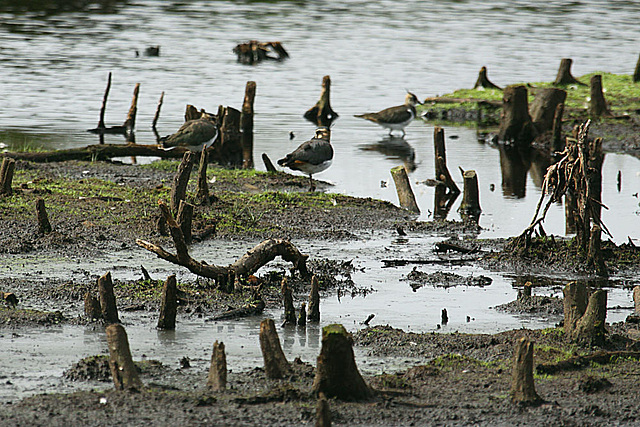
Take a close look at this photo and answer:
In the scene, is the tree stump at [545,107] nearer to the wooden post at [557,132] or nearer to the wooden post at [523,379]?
the wooden post at [557,132]

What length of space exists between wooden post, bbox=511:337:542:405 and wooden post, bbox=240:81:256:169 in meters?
14.0

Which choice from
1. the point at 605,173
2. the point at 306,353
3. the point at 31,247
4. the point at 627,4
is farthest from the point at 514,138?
the point at 627,4

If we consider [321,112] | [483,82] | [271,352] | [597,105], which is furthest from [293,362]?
[483,82]

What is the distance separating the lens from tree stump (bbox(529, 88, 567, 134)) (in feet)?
74.2

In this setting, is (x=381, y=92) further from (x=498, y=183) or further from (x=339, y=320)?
(x=339, y=320)

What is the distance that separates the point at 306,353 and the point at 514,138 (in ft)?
54.2

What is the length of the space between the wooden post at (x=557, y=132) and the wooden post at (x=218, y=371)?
640 inches

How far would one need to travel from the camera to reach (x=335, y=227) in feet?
43.3

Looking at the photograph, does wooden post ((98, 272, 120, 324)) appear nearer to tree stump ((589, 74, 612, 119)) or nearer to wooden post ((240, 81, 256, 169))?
wooden post ((240, 81, 256, 169))

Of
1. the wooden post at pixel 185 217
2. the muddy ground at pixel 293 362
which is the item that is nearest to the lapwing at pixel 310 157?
the muddy ground at pixel 293 362

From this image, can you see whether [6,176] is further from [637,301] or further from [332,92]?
[332,92]

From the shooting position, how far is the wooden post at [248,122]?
2070 centimetres

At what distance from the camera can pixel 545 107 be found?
22.9m

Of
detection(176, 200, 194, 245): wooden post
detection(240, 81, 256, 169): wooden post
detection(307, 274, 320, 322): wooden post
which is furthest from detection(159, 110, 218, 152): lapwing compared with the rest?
detection(307, 274, 320, 322): wooden post
